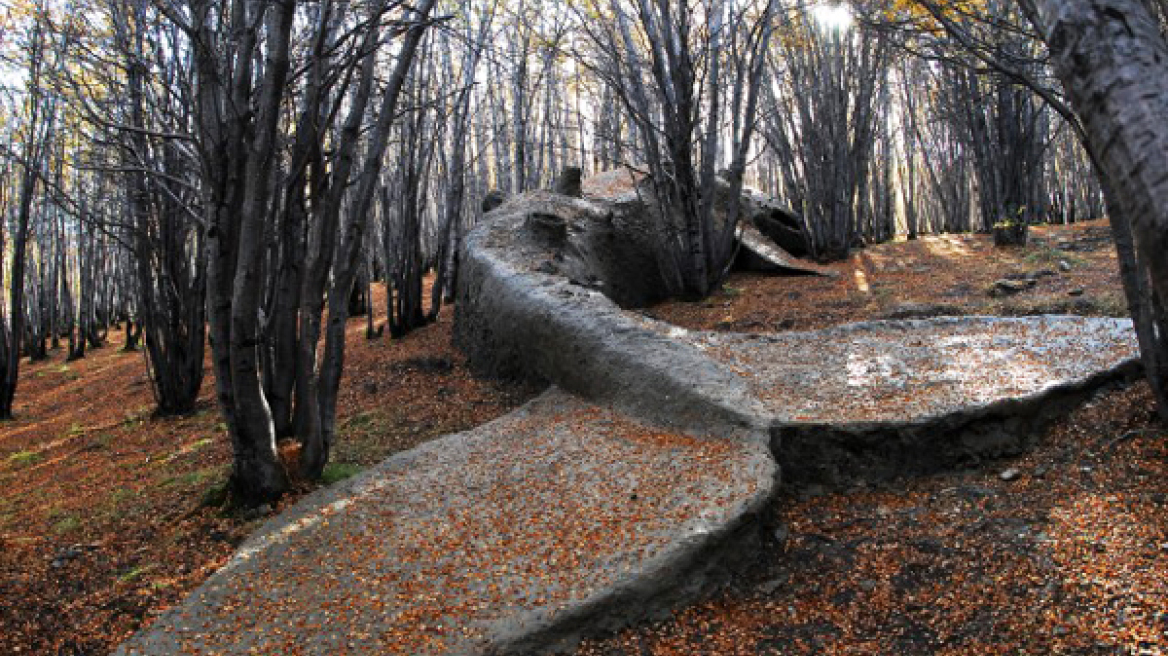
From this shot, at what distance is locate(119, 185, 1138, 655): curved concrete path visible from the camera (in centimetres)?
265

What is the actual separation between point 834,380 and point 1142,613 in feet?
7.19

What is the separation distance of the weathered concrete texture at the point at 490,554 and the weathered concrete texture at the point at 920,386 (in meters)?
0.40

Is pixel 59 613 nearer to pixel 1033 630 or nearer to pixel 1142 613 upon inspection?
pixel 1033 630

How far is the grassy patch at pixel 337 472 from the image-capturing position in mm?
4164

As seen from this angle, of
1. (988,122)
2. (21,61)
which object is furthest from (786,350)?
(21,61)

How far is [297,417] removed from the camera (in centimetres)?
427

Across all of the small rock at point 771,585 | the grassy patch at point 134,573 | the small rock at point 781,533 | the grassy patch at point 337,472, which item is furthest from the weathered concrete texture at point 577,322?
the grassy patch at point 134,573

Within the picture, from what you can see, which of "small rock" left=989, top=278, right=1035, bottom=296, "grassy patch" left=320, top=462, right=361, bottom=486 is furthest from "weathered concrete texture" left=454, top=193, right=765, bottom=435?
"small rock" left=989, top=278, right=1035, bottom=296

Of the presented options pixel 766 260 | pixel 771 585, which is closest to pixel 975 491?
pixel 771 585

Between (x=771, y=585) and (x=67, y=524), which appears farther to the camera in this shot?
(x=67, y=524)

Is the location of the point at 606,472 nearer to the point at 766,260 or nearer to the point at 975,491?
the point at 975,491

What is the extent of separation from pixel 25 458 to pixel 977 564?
768 cm

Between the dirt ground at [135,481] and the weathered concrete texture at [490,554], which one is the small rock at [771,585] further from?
the dirt ground at [135,481]

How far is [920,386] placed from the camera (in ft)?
13.2
